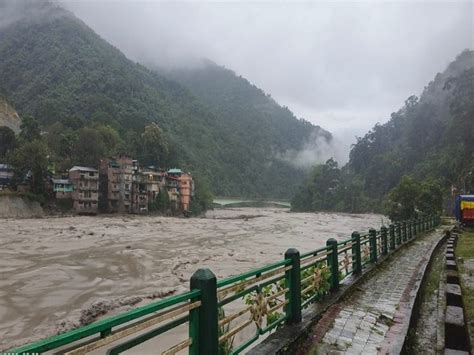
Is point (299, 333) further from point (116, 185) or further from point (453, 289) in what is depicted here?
point (116, 185)

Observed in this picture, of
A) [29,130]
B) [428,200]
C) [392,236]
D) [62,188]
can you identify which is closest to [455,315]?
[392,236]

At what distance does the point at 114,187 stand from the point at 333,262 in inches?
2219

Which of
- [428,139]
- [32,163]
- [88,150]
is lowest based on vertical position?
[32,163]

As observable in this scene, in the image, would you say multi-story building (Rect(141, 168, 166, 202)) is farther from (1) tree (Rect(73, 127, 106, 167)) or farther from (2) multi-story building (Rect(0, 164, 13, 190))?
(2) multi-story building (Rect(0, 164, 13, 190))

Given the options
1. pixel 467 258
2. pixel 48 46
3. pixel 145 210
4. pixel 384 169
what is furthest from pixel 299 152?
pixel 467 258

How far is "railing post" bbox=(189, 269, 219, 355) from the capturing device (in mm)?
3377

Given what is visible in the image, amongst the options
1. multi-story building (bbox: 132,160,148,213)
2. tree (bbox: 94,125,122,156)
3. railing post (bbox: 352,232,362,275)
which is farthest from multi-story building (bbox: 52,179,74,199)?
railing post (bbox: 352,232,362,275)

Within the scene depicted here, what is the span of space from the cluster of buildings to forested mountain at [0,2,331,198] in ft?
24.2

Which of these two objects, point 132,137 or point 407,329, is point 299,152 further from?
point 407,329

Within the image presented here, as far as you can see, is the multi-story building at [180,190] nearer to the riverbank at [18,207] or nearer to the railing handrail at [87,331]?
the riverbank at [18,207]

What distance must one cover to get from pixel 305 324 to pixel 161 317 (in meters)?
3.28

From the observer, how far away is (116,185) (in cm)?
5972

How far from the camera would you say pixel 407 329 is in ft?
18.6

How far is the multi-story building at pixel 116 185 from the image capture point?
194 feet
